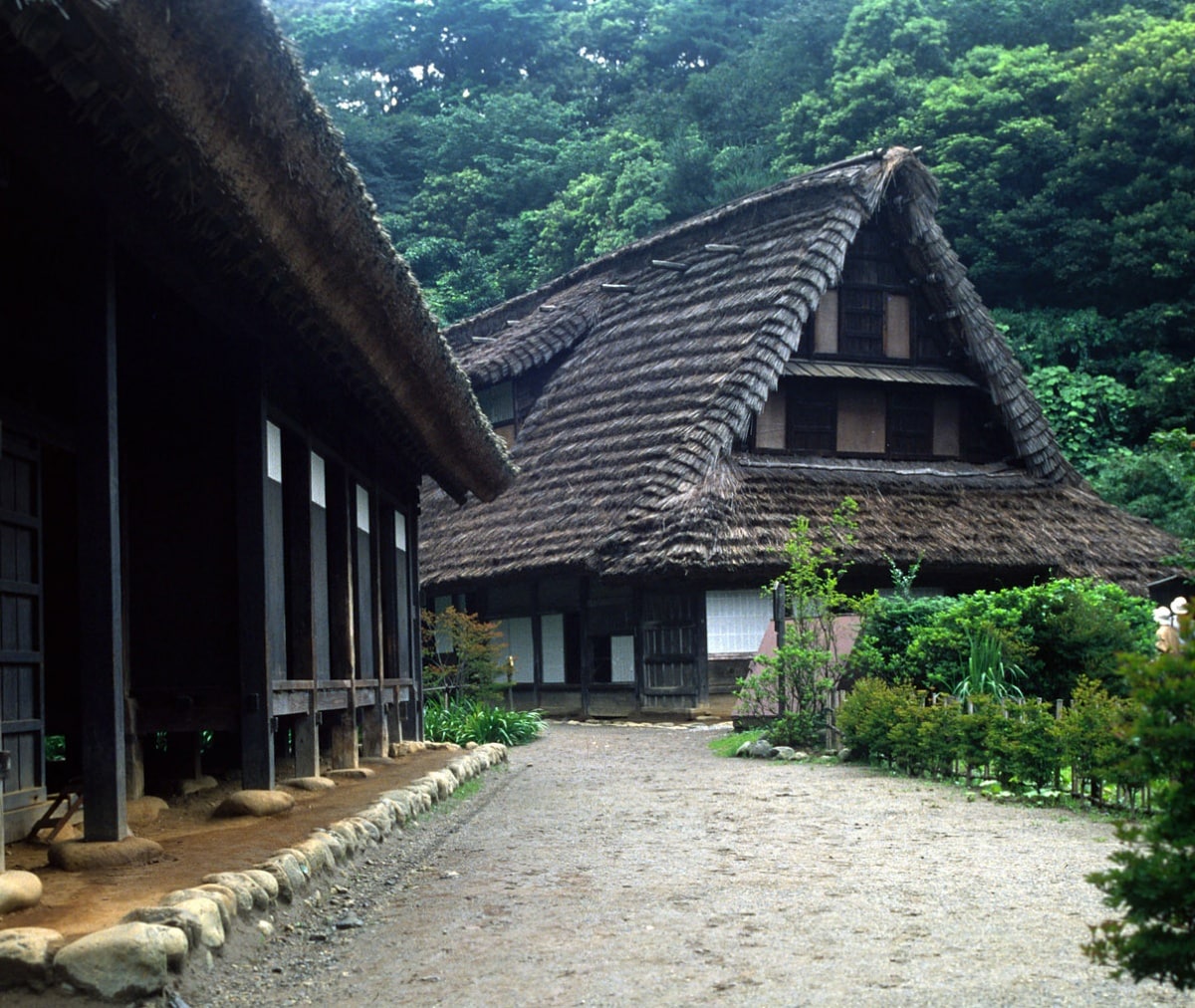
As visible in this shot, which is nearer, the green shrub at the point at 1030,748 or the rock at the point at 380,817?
the rock at the point at 380,817

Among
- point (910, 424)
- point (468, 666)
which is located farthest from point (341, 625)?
→ point (910, 424)

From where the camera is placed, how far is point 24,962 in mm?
4457

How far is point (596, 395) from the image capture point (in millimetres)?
24359

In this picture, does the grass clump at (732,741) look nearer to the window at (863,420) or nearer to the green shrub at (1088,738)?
the green shrub at (1088,738)

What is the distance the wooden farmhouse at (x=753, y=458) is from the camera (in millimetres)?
21031

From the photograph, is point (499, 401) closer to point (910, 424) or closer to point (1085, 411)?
point (910, 424)

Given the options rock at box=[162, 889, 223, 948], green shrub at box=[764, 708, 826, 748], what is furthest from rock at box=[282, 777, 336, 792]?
green shrub at box=[764, 708, 826, 748]

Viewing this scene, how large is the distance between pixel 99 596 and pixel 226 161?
1941mm

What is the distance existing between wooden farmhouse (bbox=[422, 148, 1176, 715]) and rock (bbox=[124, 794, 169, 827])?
38.4 feet

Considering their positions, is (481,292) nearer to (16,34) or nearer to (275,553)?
(275,553)

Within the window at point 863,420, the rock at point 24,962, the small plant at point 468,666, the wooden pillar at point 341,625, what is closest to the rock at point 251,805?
the wooden pillar at point 341,625

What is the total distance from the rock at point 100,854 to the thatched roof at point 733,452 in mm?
13384

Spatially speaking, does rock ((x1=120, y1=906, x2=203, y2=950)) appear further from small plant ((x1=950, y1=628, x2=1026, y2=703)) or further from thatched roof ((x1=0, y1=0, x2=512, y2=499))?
small plant ((x1=950, y1=628, x2=1026, y2=703))

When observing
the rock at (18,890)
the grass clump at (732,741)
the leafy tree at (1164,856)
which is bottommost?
the grass clump at (732,741)
